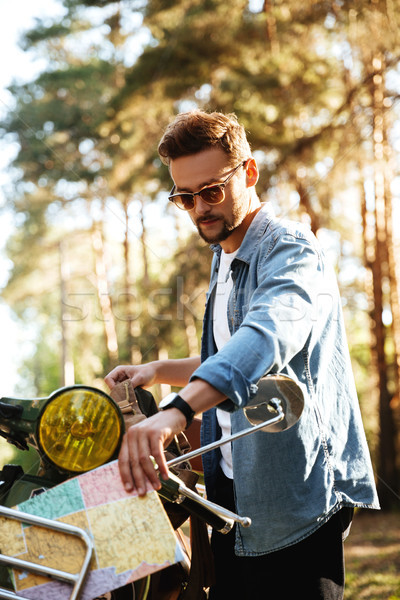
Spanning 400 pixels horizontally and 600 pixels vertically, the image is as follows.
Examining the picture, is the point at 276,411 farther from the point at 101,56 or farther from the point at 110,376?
the point at 101,56

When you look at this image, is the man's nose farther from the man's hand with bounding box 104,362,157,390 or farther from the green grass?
the green grass

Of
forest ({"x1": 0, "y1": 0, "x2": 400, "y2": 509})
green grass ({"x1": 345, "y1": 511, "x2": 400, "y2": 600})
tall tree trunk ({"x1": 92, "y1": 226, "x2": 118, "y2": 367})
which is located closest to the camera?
green grass ({"x1": 345, "y1": 511, "x2": 400, "y2": 600})

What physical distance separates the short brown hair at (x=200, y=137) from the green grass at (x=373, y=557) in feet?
17.3

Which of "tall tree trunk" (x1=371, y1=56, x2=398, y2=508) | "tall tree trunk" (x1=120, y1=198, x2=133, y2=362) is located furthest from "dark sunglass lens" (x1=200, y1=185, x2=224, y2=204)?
"tall tree trunk" (x1=120, y1=198, x2=133, y2=362)

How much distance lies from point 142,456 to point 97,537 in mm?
184

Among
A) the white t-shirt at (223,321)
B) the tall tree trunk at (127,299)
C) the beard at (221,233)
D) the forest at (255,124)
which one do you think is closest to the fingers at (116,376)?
the white t-shirt at (223,321)

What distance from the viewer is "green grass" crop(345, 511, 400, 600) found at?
6621 millimetres

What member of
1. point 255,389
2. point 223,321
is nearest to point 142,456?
point 255,389

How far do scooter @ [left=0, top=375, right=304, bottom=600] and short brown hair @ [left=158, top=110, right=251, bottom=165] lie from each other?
0.96m

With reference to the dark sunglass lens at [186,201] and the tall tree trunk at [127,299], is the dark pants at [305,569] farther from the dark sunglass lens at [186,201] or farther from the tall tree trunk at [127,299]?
the tall tree trunk at [127,299]

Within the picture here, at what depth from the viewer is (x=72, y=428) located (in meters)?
1.31

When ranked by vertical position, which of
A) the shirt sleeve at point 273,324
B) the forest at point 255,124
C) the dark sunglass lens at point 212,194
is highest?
the forest at point 255,124

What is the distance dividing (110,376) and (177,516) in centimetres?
53

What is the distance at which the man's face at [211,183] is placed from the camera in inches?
80.7
